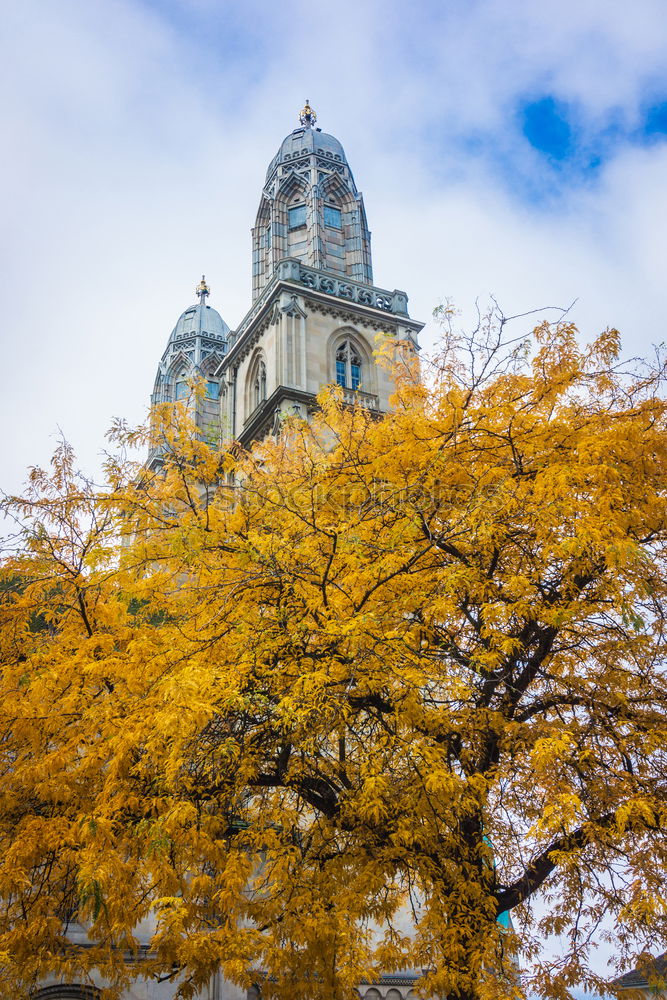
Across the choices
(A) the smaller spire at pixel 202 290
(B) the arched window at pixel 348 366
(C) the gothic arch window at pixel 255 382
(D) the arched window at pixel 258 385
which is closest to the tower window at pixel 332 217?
(B) the arched window at pixel 348 366

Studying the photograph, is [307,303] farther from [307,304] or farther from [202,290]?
[202,290]

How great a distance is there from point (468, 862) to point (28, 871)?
455 centimetres

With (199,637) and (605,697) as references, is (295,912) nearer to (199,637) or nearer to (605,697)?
(199,637)

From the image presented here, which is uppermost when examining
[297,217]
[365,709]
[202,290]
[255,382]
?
[202,290]

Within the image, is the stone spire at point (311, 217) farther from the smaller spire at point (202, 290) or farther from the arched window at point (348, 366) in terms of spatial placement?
the smaller spire at point (202, 290)

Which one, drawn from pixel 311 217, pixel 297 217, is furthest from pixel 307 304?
pixel 297 217

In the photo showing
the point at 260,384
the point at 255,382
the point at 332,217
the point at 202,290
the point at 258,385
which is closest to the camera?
the point at 260,384

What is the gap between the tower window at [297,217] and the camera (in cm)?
3647

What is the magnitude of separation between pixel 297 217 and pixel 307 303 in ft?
22.0

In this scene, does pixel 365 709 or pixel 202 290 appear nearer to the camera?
pixel 365 709

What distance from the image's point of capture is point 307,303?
3200 cm

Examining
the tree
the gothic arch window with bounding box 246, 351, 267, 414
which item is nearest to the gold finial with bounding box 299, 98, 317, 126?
the gothic arch window with bounding box 246, 351, 267, 414

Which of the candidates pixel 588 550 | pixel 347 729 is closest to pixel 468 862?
pixel 347 729

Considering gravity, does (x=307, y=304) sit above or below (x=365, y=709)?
above
